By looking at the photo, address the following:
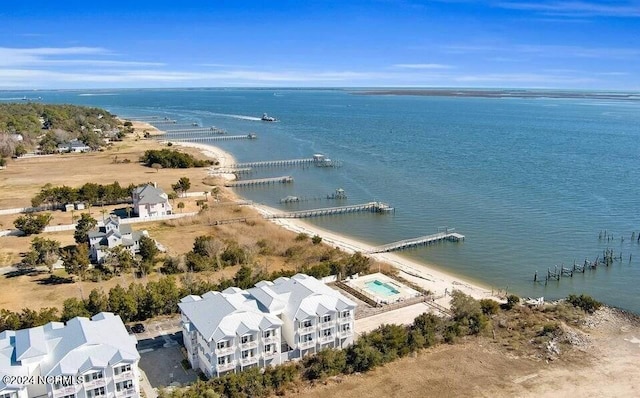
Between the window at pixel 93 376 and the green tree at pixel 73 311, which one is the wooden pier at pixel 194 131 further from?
the window at pixel 93 376

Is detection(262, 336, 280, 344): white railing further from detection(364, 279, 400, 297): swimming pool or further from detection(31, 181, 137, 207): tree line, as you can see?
detection(31, 181, 137, 207): tree line

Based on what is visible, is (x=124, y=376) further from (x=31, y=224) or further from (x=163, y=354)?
(x=31, y=224)

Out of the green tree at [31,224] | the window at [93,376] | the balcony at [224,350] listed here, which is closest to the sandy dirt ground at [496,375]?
the balcony at [224,350]

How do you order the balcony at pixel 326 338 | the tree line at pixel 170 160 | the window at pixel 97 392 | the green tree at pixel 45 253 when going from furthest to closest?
the tree line at pixel 170 160 → the green tree at pixel 45 253 → the balcony at pixel 326 338 → the window at pixel 97 392

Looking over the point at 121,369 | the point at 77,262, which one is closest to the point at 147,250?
the point at 77,262

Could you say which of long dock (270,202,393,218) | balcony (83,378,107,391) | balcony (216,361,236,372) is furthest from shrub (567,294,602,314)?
balcony (83,378,107,391)

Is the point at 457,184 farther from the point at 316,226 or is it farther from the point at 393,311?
the point at 393,311
